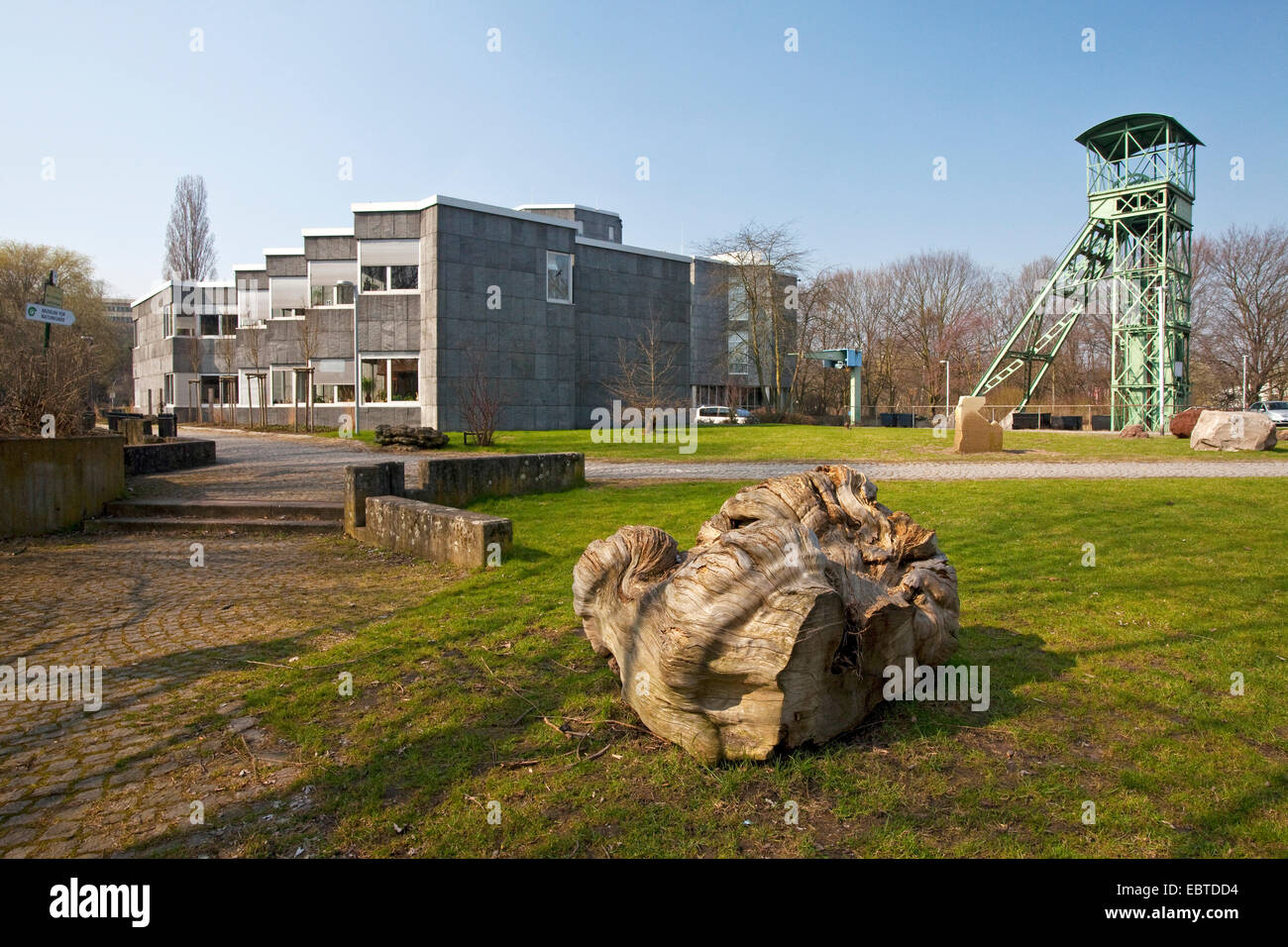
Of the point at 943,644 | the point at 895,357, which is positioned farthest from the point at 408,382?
the point at 895,357

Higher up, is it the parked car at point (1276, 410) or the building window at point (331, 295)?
the building window at point (331, 295)

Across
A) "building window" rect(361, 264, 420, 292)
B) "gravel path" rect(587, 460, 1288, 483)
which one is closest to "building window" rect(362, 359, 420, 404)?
"building window" rect(361, 264, 420, 292)

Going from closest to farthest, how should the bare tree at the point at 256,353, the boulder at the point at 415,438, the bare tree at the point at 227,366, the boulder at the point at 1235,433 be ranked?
the boulder at the point at 1235,433 < the boulder at the point at 415,438 < the bare tree at the point at 256,353 < the bare tree at the point at 227,366

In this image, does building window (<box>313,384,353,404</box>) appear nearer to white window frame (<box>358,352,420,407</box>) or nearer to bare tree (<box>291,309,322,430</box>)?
bare tree (<box>291,309,322,430</box>)

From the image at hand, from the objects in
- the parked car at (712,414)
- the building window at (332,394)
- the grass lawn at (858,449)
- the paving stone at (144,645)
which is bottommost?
the paving stone at (144,645)

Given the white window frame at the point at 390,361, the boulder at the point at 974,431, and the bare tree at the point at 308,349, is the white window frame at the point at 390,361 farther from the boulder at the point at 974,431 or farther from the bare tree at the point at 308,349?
the boulder at the point at 974,431

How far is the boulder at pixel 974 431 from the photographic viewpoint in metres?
21.0

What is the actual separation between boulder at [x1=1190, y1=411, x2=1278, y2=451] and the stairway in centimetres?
2277

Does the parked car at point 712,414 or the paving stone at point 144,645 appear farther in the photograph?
the parked car at point 712,414

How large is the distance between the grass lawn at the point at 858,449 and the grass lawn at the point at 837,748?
45.5 feet

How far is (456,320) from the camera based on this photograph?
1368 inches

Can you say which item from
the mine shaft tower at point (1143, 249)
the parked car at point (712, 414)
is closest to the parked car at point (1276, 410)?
the mine shaft tower at point (1143, 249)

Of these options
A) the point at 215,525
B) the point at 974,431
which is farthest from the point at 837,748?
the point at 974,431
